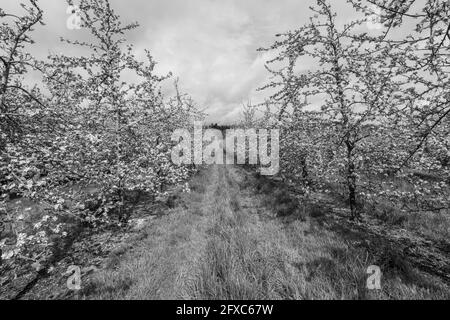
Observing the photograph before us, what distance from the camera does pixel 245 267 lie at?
183 inches

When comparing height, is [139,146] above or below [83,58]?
below

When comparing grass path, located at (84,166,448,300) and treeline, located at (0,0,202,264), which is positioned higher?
treeline, located at (0,0,202,264)

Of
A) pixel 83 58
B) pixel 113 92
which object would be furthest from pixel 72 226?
pixel 83 58

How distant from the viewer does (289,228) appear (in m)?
7.31

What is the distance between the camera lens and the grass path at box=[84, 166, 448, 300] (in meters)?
3.90

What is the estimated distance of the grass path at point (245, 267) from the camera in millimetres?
3900

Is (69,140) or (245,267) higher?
(69,140)

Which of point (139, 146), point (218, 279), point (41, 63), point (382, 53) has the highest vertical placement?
point (41, 63)

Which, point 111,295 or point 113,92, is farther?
point 113,92

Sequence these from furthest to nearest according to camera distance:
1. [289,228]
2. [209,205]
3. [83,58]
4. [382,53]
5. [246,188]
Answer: [246,188] < [209,205] < [289,228] < [83,58] < [382,53]

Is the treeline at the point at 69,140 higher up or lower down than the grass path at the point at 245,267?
higher up

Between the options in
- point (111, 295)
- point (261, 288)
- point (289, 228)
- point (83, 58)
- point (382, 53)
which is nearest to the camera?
point (382, 53)
